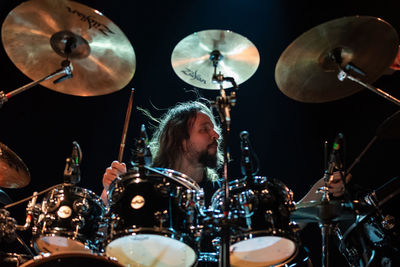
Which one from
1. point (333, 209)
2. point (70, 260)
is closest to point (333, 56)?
point (333, 209)

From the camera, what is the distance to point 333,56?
2234 mm

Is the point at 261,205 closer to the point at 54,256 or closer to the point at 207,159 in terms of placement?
the point at 54,256

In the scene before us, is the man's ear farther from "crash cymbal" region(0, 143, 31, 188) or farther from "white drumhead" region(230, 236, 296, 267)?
"white drumhead" region(230, 236, 296, 267)

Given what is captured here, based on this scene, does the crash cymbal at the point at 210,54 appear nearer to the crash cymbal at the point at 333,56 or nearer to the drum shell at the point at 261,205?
the crash cymbal at the point at 333,56

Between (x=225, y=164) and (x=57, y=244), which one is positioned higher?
(x=225, y=164)

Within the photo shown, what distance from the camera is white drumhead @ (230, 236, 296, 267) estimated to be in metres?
1.90

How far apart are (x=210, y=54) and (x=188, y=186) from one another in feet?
2.47

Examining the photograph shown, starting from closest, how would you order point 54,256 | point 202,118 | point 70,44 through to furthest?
point 54,256 < point 70,44 < point 202,118

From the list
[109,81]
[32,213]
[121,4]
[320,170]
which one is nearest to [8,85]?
[121,4]

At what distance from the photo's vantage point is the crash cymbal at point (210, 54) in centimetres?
216

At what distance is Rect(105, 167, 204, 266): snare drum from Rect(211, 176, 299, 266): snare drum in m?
Answer: 0.15

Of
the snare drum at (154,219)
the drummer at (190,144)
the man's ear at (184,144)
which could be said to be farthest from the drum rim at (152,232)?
the man's ear at (184,144)

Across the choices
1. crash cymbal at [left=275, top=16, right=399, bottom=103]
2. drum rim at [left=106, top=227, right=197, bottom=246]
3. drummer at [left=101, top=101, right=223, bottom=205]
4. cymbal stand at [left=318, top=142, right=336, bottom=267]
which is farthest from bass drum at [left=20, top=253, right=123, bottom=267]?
drummer at [left=101, top=101, right=223, bottom=205]

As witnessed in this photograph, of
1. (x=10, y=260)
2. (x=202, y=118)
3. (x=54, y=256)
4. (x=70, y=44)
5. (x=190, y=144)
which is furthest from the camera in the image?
(x=202, y=118)
